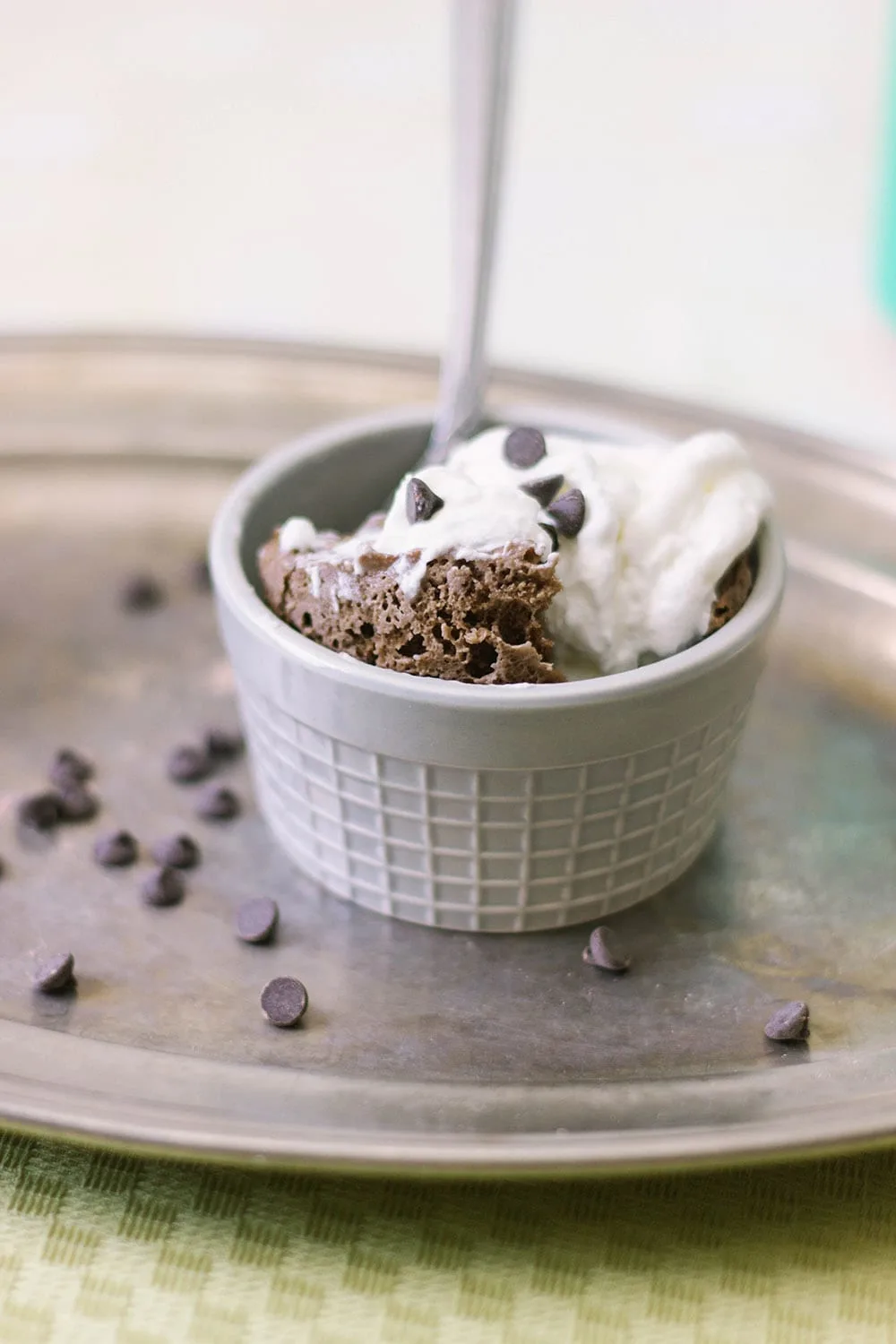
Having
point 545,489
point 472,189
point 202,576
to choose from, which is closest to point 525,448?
point 545,489

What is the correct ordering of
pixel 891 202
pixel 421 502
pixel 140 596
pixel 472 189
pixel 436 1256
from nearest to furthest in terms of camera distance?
pixel 436 1256 → pixel 421 502 → pixel 472 189 → pixel 140 596 → pixel 891 202

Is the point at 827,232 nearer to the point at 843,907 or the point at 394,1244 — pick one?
the point at 843,907

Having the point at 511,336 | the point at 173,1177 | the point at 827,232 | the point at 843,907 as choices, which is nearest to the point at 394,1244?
the point at 173,1177

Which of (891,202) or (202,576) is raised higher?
(891,202)

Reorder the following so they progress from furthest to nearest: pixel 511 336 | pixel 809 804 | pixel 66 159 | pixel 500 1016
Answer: pixel 66 159 → pixel 511 336 → pixel 809 804 → pixel 500 1016

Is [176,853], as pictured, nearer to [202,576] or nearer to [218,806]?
[218,806]

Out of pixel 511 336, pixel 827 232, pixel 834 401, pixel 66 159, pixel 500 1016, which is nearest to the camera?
pixel 500 1016

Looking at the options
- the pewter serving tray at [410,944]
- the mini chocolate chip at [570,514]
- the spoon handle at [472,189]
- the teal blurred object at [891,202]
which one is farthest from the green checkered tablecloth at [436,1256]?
the teal blurred object at [891,202]
